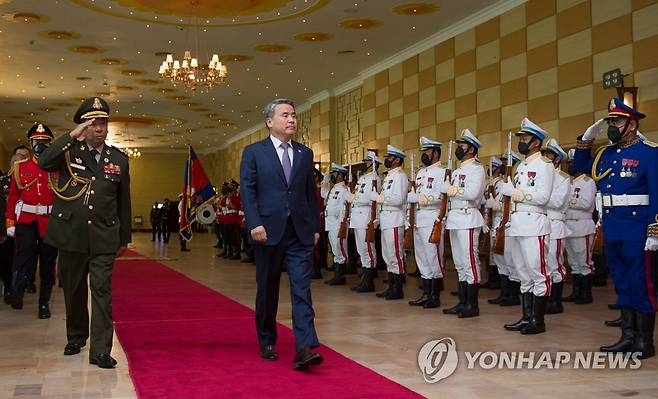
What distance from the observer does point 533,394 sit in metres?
3.59

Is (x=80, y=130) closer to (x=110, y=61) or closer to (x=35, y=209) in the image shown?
(x=35, y=209)

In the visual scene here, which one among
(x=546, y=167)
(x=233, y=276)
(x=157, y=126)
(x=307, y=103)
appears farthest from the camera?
(x=157, y=126)

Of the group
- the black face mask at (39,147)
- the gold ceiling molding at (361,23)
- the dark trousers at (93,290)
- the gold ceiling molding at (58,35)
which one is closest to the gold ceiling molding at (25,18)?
the gold ceiling molding at (58,35)

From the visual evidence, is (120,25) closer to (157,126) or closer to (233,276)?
(233,276)

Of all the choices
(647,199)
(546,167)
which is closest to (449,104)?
(546,167)

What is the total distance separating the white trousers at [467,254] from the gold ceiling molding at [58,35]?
9666 millimetres

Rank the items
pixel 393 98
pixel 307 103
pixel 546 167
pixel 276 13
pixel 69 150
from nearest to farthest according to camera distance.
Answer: pixel 69 150, pixel 546 167, pixel 276 13, pixel 393 98, pixel 307 103

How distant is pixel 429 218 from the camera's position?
23.6 ft

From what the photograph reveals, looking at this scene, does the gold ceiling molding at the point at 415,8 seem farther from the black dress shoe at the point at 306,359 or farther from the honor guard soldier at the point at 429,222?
the black dress shoe at the point at 306,359

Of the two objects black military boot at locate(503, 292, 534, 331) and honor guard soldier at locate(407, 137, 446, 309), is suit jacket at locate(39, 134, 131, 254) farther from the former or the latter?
honor guard soldier at locate(407, 137, 446, 309)

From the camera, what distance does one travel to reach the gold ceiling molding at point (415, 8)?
Answer: 11.5 meters

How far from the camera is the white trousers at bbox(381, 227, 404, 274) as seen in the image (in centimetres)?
774

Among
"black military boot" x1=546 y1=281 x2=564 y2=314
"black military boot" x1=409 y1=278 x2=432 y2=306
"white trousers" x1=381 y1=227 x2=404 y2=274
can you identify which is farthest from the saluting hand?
"black military boot" x1=546 y1=281 x2=564 y2=314

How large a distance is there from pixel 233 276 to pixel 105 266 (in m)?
6.32
